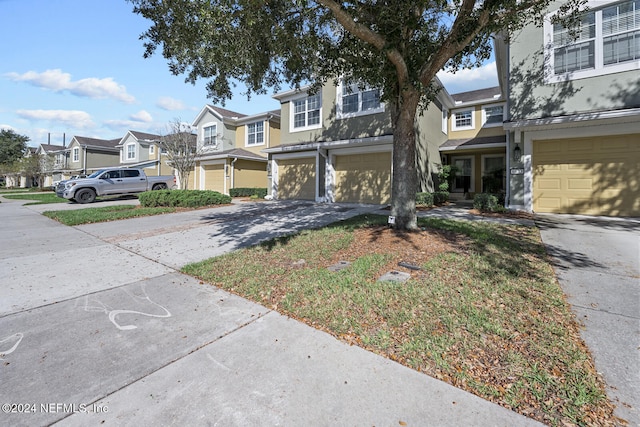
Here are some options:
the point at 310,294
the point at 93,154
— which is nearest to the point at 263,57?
the point at 310,294

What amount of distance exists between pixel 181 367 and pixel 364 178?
12.1 m

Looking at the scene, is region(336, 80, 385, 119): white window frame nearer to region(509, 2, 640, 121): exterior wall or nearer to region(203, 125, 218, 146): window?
region(509, 2, 640, 121): exterior wall

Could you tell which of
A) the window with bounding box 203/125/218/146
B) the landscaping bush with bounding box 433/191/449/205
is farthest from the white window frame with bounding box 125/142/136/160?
the landscaping bush with bounding box 433/191/449/205

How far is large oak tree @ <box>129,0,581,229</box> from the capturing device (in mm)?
5504

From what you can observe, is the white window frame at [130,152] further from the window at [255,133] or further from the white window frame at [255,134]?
the window at [255,133]

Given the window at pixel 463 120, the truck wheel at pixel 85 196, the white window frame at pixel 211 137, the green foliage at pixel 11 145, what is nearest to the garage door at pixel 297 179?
the white window frame at pixel 211 137

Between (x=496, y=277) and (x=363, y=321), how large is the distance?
7.72 feet

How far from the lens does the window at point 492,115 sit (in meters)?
16.4

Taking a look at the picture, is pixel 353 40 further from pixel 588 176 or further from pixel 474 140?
pixel 474 140

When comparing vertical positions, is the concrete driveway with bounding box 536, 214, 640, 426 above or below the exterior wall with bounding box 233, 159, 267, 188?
below

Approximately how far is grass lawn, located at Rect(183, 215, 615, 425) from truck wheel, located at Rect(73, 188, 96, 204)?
15.5 meters

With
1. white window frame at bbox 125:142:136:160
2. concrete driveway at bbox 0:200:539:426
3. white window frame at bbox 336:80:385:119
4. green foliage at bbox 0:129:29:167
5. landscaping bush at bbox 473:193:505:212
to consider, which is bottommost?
concrete driveway at bbox 0:200:539:426

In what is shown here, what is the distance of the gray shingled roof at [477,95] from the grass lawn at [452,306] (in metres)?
14.0

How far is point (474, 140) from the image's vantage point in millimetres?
15305
